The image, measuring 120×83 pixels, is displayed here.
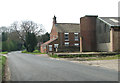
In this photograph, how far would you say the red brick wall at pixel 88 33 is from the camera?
34406mm

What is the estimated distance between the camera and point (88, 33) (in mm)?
35094

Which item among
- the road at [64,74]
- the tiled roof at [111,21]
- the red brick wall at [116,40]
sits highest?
the tiled roof at [111,21]

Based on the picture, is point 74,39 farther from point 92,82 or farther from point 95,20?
point 92,82

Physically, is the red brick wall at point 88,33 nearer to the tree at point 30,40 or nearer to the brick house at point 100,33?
the brick house at point 100,33

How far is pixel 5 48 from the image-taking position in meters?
74.9

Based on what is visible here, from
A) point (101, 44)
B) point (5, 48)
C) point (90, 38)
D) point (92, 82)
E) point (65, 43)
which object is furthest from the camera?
point (5, 48)


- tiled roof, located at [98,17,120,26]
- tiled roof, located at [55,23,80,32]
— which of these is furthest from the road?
tiled roof, located at [55,23,80,32]

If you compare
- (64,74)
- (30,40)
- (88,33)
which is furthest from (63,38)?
(64,74)

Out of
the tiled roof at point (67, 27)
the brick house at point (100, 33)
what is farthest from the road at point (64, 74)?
the tiled roof at point (67, 27)

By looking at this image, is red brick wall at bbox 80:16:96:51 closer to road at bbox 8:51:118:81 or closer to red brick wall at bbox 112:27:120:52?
red brick wall at bbox 112:27:120:52

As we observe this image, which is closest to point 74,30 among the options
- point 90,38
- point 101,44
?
point 90,38

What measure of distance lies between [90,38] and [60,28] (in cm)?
1516

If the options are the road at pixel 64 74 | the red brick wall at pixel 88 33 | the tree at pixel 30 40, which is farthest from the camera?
the tree at pixel 30 40

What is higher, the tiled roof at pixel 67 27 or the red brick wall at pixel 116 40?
the tiled roof at pixel 67 27
